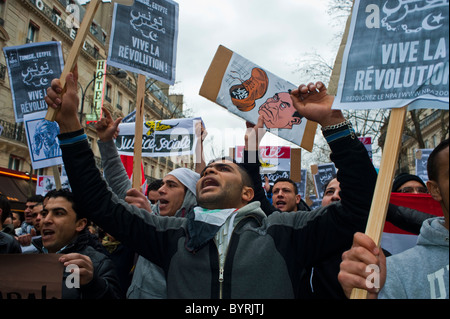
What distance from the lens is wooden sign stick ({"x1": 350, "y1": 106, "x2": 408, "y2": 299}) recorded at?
4.80ft

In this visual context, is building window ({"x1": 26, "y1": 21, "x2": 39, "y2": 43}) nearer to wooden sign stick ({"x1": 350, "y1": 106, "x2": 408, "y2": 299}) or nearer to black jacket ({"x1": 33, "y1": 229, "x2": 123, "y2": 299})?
black jacket ({"x1": 33, "y1": 229, "x2": 123, "y2": 299})

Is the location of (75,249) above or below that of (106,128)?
below

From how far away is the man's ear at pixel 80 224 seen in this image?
291cm

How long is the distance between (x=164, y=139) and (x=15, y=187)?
16.5m

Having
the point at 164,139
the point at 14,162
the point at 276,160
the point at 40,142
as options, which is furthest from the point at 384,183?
the point at 14,162

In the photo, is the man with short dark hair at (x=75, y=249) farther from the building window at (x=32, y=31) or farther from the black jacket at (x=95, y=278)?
the building window at (x=32, y=31)

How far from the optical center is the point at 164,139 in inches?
236

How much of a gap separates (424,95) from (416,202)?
7.64 feet

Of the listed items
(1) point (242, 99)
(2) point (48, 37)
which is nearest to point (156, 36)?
(1) point (242, 99)

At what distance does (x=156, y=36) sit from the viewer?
→ 12.5 ft

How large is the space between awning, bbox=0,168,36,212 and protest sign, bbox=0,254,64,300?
688 inches

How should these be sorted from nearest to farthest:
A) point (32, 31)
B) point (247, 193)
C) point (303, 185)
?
1. point (247, 193)
2. point (303, 185)
3. point (32, 31)

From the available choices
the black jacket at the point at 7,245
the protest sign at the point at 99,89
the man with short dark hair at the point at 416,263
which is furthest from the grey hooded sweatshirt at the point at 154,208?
the protest sign at the point at 99,89

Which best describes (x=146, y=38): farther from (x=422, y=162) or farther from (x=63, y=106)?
(x=422, y=162)
